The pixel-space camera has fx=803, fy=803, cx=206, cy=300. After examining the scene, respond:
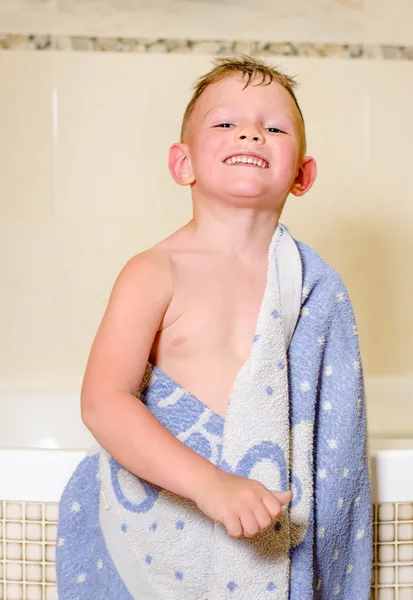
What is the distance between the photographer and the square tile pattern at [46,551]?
1024mm

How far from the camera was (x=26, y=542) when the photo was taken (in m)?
1.03

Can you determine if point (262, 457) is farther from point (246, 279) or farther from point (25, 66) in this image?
point (25, 66)

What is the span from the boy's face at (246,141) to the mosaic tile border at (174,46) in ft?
3.64

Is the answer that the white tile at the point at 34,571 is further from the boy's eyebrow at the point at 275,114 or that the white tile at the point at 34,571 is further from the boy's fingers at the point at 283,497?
the boy's eyebrow at the point at 275,114

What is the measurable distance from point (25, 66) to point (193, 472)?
1.52m

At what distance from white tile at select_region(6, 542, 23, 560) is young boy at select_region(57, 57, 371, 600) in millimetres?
88

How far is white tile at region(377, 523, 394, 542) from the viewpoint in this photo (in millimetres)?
1056

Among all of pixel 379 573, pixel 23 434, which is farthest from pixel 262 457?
pixel 23 434

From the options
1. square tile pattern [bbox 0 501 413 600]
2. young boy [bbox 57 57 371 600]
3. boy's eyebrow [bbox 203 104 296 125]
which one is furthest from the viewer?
square tile pattern [bbox 0 501 413 600]

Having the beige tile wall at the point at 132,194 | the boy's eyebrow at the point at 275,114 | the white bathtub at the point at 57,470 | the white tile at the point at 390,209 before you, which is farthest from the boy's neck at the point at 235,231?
the white tile at the point at 390,209

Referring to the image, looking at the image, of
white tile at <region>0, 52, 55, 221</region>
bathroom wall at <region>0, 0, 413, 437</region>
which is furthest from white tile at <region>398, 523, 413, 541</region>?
white tile at <region>0, 52, 55, 221</region>

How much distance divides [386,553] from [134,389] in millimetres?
471

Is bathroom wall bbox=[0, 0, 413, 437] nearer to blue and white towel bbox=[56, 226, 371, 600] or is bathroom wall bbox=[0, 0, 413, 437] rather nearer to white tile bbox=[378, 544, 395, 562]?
white tile bbox=[378, 544, 395, 562]

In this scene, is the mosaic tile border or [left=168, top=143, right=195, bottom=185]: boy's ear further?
the mosaic tile border
